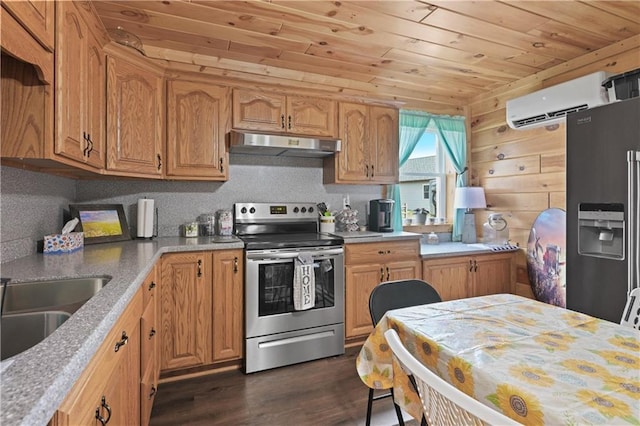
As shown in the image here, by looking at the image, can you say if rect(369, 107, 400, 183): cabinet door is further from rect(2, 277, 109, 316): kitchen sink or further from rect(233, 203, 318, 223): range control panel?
rect(2, 277, 109, 316): kitchen sink

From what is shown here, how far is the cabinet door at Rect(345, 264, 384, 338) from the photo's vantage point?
9.02 feet

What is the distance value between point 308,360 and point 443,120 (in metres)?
2.93

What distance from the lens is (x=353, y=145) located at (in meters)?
3.11

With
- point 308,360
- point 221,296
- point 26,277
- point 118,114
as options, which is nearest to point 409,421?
point 308,360

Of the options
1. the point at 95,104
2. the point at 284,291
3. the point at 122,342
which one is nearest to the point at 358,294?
the point at 284,291

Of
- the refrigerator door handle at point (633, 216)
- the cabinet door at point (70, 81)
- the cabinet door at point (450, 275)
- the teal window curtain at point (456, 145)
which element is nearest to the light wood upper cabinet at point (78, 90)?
the cabinet door at point (70, 81)

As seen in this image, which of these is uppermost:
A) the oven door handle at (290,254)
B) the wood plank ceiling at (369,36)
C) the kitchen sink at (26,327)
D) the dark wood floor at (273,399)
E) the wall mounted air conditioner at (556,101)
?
the wood plank ceiling at (369,36)

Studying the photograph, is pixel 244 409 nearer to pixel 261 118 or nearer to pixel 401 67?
pixel 261 118

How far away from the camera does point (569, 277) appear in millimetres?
2256

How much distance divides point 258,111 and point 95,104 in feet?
3.87

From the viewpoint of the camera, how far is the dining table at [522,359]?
2.48ft

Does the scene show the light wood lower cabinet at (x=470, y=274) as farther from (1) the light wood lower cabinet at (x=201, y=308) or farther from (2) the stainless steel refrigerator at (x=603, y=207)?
(1) the light wood lower cabinet at (x=201, y=308)

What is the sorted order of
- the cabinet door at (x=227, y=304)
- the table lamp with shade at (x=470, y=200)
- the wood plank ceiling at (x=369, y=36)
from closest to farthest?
1. the wood plank ceiling at (x=369, y=36)
2. the cabinet door at (x=227, y=304)
3. the table lamp with shade at (x=470, y=200)

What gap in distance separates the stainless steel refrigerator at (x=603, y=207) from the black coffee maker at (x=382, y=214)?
1.42 metres
